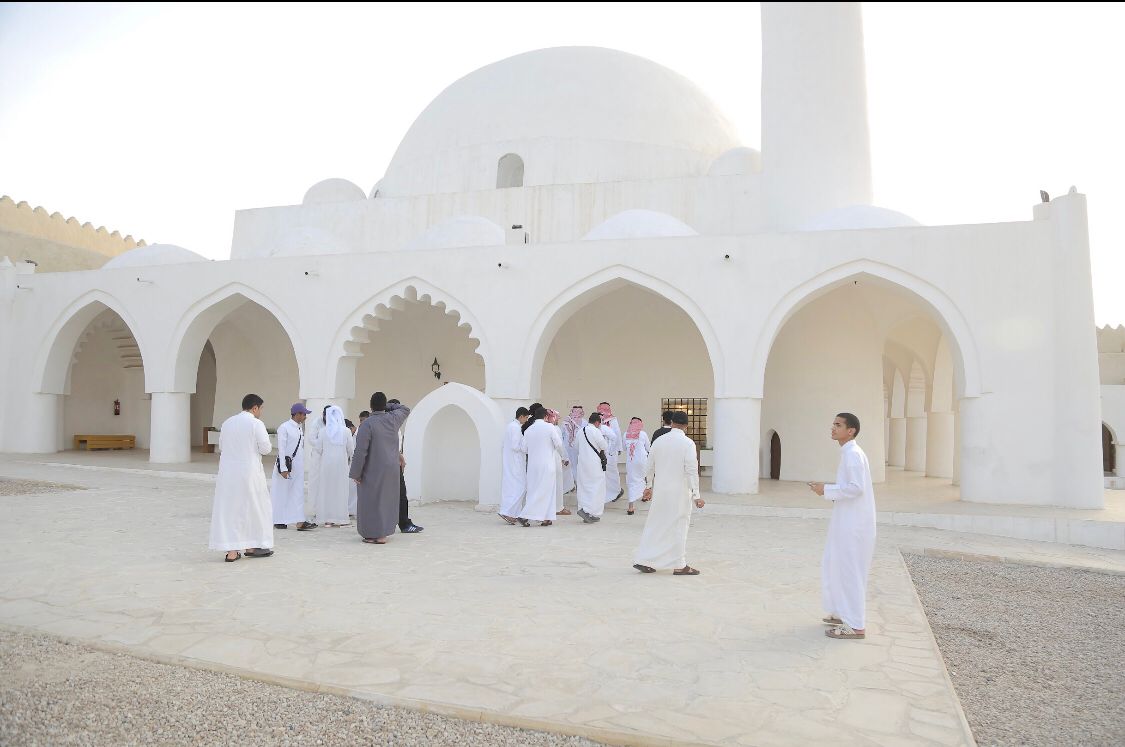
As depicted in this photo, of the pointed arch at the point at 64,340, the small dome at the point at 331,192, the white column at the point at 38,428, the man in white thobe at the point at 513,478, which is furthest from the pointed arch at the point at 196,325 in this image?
the man in white thobe at the point at 513,478

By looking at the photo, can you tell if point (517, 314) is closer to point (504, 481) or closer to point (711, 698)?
point (504, 481)

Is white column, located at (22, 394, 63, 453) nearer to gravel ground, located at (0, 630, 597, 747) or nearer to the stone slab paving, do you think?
the stone slab paving

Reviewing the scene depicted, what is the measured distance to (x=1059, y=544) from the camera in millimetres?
8109

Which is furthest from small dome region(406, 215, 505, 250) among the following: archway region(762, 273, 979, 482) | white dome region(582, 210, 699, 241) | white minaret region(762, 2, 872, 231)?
archway region(762, 273, 979, 482)

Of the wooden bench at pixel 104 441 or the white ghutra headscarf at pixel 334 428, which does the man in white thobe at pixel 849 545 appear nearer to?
the white ghutra headscarf at pixel 334 428

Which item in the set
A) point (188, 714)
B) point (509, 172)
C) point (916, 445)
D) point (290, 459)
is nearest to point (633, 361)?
point (509, 172)

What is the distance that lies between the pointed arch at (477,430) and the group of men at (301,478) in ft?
4.21

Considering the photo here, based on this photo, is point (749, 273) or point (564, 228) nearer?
point (749, 273)

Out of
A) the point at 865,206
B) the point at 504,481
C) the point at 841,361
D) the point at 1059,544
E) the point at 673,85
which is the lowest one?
the point at 1059,544

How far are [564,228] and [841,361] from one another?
5652 millimetres

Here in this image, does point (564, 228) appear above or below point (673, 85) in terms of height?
below

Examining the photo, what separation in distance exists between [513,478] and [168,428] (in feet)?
26.7

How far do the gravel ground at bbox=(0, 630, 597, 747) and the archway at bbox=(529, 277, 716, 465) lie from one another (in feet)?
36.9

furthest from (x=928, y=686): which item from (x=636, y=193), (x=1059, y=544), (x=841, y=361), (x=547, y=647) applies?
(x=636, y=193)
